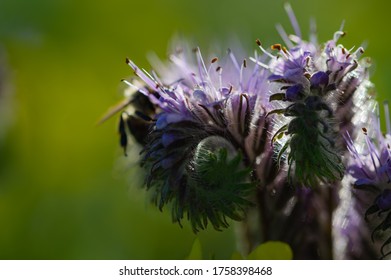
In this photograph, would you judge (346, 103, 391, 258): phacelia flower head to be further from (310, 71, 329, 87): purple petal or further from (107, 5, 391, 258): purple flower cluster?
(310, 71, 329, 87): purple petal

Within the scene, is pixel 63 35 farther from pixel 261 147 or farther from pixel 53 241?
pixel 261 147

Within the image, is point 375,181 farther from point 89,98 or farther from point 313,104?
point 89,98

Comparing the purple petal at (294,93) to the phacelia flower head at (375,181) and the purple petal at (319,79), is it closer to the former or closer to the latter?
the purple petal at (319,79)

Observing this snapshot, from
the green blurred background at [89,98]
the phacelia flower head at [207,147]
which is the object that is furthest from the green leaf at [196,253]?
the green blurred background at [89,98]

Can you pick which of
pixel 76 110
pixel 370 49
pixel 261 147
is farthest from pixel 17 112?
pixel 261 147

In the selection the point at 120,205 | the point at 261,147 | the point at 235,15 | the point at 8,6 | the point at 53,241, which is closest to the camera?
the point at 261,147
